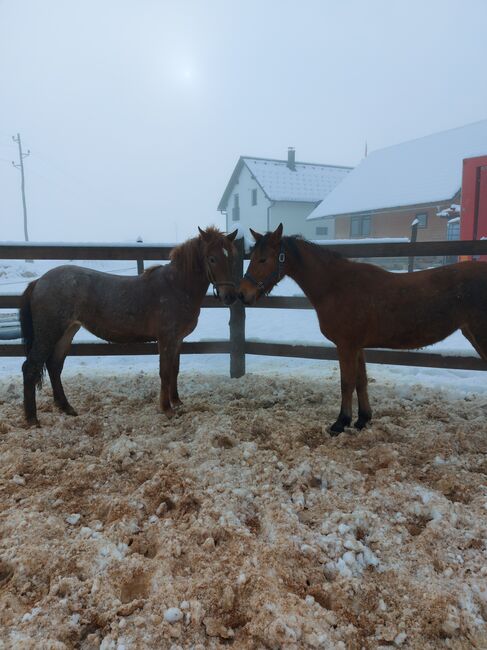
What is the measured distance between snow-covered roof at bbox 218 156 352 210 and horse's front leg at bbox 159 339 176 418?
2623 cm

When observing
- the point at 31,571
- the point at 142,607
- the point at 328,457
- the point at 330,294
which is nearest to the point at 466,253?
the point at 330,294

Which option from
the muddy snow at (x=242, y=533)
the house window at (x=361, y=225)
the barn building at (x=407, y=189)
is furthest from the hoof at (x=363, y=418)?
the house window at (x=361, y=225)

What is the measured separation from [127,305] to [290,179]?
96.9 ft

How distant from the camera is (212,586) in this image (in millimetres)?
1746

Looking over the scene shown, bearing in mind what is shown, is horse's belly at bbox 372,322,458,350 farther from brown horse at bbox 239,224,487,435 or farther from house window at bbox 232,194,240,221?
house window at bbox 232,194,240,221

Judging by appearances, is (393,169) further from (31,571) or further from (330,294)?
(31,571)

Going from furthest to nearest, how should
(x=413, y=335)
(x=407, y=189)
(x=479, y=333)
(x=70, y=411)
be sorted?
(x=407, y=189), (x=70, y=411), (x=413, y=335), (x=479, y=333)

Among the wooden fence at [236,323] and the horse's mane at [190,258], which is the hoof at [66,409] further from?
the horse's mane at [190,258]

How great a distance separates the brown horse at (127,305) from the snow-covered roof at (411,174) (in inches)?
740

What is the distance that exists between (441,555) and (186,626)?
1.26 meters

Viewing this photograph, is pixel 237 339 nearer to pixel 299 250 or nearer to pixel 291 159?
pixel 299 250

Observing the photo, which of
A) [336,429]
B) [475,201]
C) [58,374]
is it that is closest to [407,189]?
[475,201]

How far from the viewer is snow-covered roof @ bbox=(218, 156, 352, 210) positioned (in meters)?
29.3

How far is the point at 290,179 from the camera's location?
1212 inches
